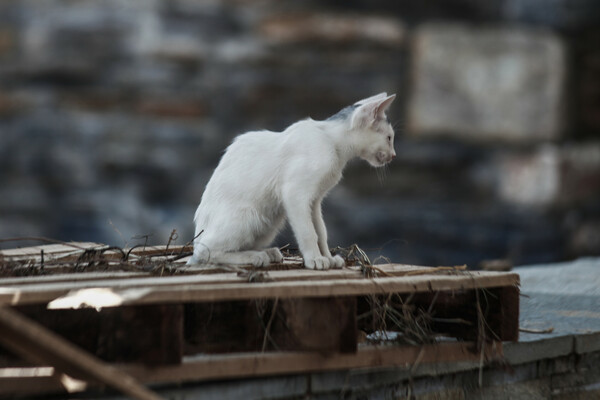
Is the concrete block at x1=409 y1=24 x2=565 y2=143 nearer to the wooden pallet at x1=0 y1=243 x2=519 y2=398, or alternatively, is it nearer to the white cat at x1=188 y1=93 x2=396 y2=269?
the white cat at x1=188 y1=93 x2=396 y2=269

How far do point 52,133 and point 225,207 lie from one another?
13.9 ft

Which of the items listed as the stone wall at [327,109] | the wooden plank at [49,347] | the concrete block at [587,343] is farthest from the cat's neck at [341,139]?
the stone wall at [327,109]

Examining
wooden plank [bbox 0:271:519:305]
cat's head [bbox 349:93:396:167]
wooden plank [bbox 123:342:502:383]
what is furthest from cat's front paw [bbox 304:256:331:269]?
cat's head [bbox 349:93:396:167]

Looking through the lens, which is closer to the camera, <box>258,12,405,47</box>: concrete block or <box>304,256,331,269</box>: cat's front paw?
<box>304,256,331,269</box>: cat's front paw

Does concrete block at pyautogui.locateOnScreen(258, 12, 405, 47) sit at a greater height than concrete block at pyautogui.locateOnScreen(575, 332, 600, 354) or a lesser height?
greater

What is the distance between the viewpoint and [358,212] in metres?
6.75

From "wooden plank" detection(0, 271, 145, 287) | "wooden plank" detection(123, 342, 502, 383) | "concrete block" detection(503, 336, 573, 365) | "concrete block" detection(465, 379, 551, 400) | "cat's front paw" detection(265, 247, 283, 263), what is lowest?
"concrete block" detection(465, 379, 551, 400)

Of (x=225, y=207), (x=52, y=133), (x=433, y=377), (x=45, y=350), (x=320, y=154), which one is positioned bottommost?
(x=433, y=377)

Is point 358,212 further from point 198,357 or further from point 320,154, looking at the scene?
point 198,357

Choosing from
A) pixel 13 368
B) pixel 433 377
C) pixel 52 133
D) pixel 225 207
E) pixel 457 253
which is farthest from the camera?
pixel 457 253

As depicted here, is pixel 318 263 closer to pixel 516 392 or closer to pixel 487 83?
pixel 516 392

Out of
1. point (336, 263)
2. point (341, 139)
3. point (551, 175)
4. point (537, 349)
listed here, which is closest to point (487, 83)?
point (551, 175)

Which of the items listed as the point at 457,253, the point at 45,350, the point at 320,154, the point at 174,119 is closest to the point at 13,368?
the point at 45,350

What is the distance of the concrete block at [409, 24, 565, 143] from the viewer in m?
7.02
